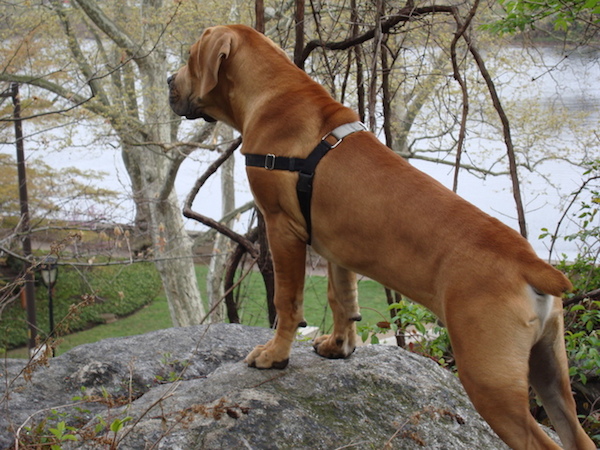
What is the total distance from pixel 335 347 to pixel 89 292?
13327mm

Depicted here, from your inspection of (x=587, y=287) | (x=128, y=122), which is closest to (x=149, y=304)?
(x=128, y=122)

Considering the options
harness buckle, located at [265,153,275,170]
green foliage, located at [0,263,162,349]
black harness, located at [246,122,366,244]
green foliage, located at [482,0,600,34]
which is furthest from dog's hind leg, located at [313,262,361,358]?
green foliage, located at [0,263,162,349]

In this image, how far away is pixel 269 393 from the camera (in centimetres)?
307

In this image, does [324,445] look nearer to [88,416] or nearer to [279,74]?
[88,416]

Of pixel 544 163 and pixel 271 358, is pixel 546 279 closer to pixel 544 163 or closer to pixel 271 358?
pixel 271 358

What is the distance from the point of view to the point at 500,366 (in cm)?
234

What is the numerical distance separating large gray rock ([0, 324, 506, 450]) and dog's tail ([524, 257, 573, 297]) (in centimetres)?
80

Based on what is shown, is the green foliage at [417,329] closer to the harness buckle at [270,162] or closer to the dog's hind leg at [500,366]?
the harness buckle at [270,162]

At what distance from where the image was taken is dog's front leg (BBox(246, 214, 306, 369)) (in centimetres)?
310

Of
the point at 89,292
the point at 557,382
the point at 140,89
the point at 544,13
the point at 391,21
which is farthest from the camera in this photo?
the point at 89,292

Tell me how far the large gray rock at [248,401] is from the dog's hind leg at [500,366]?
1.41ft

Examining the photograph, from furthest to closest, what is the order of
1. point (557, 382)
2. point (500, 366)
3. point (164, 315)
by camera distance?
1. point (164, 315)
2. point (557, 382)
3. point (500, 366)

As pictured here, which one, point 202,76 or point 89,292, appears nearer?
point 202,76

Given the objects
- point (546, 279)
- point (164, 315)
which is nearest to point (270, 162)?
point (546, 279)
